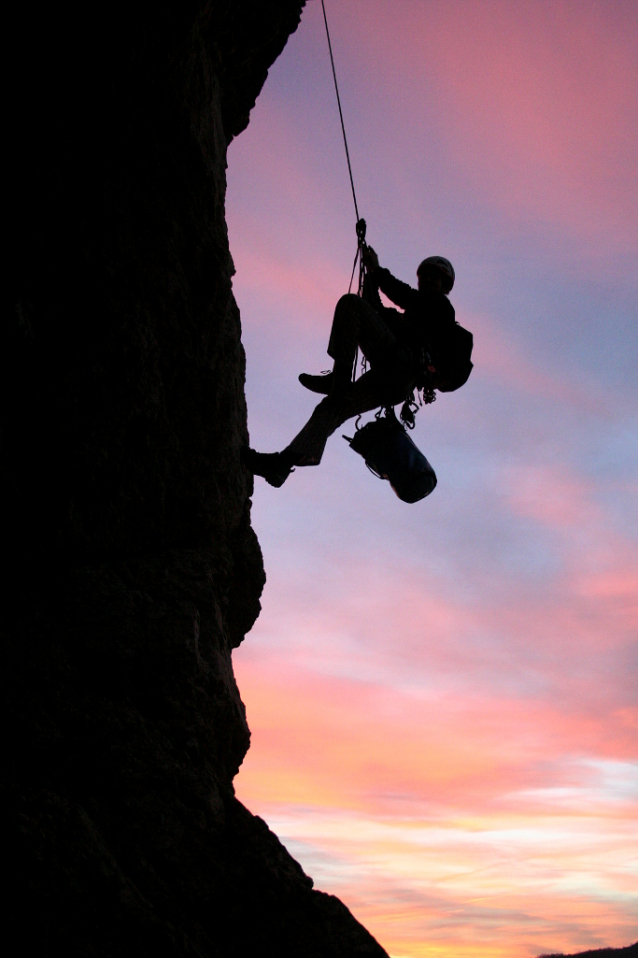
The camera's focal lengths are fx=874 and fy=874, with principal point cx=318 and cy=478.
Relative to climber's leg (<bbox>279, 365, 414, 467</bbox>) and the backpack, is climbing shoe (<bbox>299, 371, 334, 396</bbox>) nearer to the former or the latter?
climber's leg (<bbox>279, 365, 414, 467</bbox>)

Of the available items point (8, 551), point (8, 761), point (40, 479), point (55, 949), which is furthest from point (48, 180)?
point (55, 949)

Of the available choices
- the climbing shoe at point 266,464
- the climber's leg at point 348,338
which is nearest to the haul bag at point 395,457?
the climber's leg at point 348,338

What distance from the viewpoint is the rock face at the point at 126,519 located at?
3912 millimetres

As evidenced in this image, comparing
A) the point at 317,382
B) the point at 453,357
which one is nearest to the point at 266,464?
the point at 317,382

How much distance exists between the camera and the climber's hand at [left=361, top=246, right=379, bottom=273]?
A: 671cm

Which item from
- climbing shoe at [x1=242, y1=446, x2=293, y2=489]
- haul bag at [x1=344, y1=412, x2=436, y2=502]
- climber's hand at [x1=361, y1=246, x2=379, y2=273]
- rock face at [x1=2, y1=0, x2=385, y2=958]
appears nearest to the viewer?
rock face at [x1=2, y1=0, x2=385, y2=958]

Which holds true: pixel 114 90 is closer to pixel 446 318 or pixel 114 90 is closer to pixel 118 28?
pixel 118 28

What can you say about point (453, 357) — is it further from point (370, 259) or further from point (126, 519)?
point (126, 519)

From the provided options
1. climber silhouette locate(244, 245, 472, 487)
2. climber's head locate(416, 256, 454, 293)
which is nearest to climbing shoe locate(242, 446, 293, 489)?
climber silhouette locate(244, 245, 472, 487)

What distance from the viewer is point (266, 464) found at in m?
5.86

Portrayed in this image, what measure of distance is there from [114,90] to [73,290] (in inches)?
48.6

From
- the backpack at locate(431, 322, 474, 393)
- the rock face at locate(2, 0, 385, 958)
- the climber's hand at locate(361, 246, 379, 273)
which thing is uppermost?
the climber's hand at locate(361, 246, 379, 273)

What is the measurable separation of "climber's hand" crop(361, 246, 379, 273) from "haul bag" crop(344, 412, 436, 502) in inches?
45.3

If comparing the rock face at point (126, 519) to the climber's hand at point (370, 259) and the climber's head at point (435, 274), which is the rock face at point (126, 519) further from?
the climber's head at point (435, 274)
